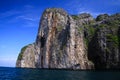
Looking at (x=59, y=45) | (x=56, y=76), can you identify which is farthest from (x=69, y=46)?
(x=56, y=76)

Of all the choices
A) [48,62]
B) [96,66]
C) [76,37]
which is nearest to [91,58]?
[96,66]

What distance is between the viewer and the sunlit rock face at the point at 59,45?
6398 inches

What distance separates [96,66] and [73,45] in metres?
23.4

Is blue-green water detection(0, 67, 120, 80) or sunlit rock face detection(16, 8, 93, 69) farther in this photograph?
sunlit rock face detection(16, 8, 93, 69)

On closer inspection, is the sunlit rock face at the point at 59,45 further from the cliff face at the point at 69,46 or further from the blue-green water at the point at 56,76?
the blue-green water at the point at 56,76

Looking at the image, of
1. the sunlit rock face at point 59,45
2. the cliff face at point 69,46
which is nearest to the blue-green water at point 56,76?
the sunlit rock face at point 59,45

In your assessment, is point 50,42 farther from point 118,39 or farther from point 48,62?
point 118,39

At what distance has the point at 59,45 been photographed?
175250 mm

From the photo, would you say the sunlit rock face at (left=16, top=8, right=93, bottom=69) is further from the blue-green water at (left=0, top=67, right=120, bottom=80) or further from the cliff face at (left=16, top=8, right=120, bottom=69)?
the blue-green water at (left=0, top=67, right=120, bottom=80)

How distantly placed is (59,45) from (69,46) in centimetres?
1295

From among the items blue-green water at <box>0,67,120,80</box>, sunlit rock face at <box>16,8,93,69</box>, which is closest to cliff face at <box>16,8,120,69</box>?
sunlit rock face at <box>16,8,93,69</box>

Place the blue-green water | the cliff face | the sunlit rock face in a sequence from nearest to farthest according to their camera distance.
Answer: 1. the blue-green water
2. the cliff face
3. the sunlit rock face

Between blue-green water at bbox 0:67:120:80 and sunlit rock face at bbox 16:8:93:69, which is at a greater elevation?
sunlit rock face at bbox 16:8:93:69

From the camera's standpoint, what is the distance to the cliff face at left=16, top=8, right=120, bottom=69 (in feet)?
527
